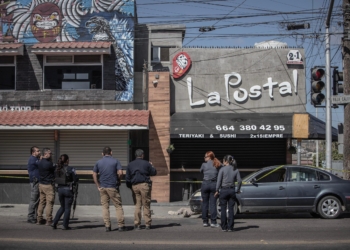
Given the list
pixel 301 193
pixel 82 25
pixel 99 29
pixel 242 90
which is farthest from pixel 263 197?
pixel 82 25

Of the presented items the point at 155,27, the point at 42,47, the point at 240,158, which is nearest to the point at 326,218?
the point at 240,158

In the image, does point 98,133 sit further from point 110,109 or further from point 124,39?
point 124,39

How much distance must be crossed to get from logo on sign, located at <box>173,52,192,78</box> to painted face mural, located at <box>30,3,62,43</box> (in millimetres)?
4825

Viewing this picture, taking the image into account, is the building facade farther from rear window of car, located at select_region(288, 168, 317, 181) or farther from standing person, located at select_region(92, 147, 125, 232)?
standing person, located at select_region(92, 147, 125, 232)

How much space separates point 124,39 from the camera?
20.9m

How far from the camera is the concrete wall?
838 inches

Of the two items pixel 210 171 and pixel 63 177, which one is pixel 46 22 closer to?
pixel 63 177

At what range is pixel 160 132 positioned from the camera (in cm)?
2038

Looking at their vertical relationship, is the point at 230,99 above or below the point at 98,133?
above

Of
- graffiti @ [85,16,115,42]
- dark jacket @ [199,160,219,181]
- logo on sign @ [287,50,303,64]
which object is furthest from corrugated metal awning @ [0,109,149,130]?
dark jacket @ [199,160,219,181]

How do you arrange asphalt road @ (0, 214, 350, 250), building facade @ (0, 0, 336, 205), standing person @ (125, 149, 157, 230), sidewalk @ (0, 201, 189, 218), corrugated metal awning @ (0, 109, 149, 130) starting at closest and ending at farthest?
1. asphalt road @ (0, 214, 350, 250)
2. standing person @ (125, 149, 157, 230)
3. sidewalk @ (0, 201, 189, 218)
4. corrugated metal awning @ (0, 109, 149, 130)
5. building facade @ (0, 0, 336, 205)

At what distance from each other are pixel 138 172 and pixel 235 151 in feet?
33.4

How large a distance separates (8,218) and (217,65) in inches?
418

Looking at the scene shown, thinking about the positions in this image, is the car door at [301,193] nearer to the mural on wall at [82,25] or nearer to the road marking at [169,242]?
the road marking at [169,242]
